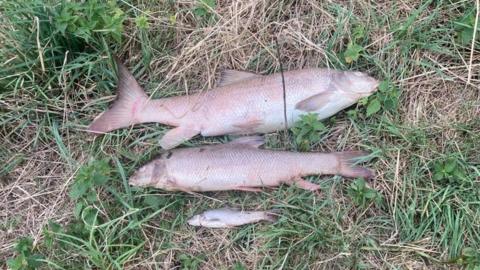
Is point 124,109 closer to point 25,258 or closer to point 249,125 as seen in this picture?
point 249,125

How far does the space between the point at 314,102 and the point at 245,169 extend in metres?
0.56

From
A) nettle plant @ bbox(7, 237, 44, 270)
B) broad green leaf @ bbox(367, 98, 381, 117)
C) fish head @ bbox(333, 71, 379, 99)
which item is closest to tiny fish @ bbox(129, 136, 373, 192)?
broad green leaf @ bbox(367, 98, 381, 117)

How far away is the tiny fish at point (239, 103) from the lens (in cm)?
361

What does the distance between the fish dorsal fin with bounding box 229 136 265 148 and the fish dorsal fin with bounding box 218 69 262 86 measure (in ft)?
1.19

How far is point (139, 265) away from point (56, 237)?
52cm

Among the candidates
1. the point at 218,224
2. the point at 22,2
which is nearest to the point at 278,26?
the point at 218,224

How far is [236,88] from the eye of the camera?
368 cm

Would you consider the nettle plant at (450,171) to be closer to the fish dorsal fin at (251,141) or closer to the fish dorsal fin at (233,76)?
the fish dorsal fin at (251,141)

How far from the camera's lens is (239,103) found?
3.64 m

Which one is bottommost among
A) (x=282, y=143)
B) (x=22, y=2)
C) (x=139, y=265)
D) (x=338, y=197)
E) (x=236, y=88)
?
(x=139, y=265)

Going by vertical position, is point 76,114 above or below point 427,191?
above

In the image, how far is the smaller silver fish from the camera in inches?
141

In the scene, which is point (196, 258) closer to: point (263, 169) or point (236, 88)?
point (263, 169)

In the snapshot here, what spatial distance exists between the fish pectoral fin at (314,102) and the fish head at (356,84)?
0.09m
